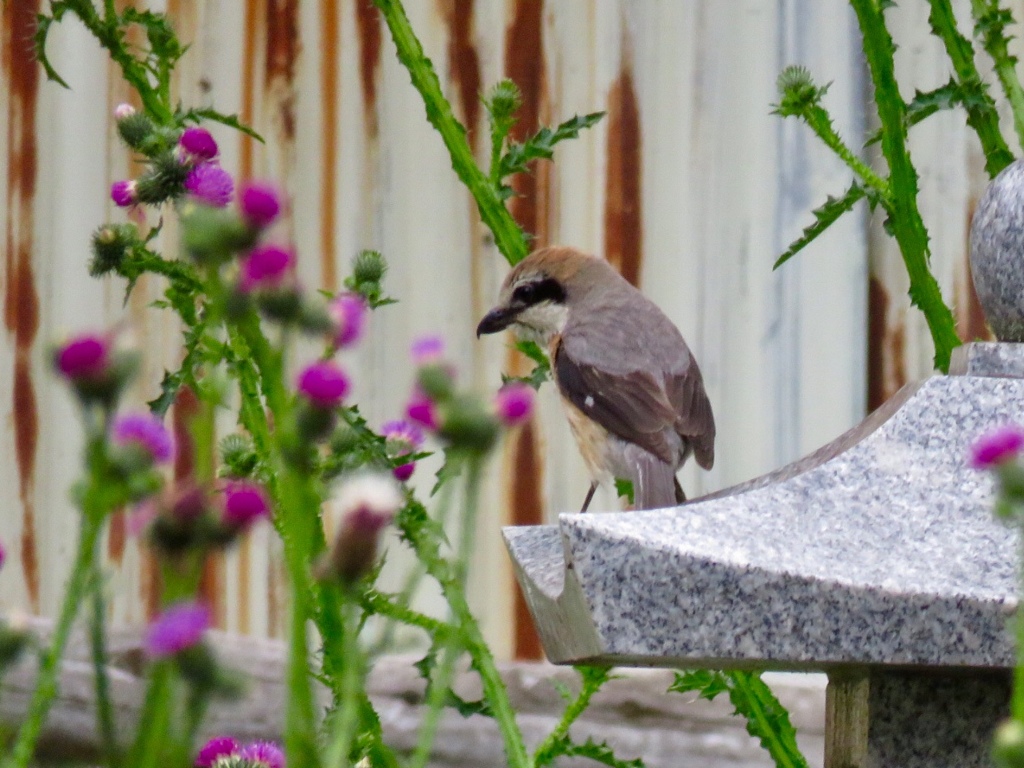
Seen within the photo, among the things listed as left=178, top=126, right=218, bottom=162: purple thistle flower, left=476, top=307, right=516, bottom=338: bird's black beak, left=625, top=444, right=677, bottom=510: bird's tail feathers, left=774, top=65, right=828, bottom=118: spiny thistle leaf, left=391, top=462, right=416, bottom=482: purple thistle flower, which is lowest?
left=625, top=444, right=677, bottom=510: bird's tail feathers

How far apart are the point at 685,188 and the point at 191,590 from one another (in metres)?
2.71

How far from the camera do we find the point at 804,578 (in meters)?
1.40

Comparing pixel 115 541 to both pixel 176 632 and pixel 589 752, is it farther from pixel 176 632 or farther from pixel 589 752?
pixel 176 632

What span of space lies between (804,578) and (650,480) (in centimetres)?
156

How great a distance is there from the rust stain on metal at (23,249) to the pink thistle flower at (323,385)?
2.68m

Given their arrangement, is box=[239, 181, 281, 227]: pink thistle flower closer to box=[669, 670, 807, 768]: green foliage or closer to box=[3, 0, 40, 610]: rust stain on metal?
box=[669, 670, 807, 768]: green foliage

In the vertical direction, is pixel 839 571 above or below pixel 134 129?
below

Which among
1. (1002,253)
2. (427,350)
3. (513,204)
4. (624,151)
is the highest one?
(624,151)

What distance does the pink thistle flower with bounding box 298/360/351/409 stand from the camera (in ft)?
2.97

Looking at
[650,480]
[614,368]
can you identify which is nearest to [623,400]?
[614,368]

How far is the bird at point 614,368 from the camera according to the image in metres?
3.04

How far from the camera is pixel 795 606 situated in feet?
4.60

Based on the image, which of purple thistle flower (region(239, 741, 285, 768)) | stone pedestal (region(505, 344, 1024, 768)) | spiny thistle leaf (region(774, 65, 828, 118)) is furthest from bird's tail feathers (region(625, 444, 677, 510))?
purple thistle flower (region(239, 741, 285, 768))

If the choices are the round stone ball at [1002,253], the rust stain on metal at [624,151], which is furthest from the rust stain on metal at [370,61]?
the round stone ball at [1002,253]
